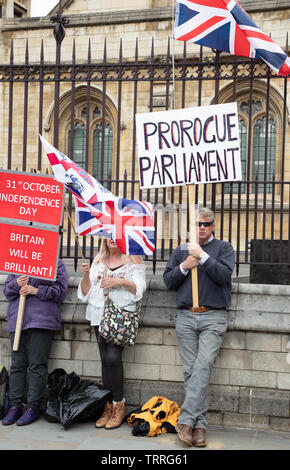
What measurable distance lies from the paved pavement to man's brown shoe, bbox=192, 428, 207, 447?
0.05 meters

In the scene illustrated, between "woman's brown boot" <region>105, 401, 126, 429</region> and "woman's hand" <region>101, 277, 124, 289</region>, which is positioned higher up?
"woman's hand" <region>101, 277, 124, 289</region>

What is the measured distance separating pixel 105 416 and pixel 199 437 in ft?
3.38

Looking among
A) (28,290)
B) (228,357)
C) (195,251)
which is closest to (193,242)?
(195,251)

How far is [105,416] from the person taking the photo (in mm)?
5770

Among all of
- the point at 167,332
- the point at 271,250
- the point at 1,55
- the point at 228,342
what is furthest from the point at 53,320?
the point at 1,55

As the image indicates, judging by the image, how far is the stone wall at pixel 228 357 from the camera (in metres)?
5.85

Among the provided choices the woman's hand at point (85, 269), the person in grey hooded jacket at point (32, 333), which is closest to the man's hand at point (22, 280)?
the person in grey hooded jacket at point (32, 333)

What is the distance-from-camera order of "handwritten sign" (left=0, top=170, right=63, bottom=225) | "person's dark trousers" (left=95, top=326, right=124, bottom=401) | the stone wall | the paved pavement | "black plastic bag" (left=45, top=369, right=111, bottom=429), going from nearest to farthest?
the paved pavement
"black plastic bag" (left=45, top=369, right=111, bottom=429)
"person's dark trousers" (left=95, top=326, right=124, bottom=401)
the stone wall
"handwritten sign" (left=0, top=170, right=63, bottom=225)

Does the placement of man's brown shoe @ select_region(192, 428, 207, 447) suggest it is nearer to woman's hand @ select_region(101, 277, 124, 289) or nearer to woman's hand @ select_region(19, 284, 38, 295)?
woman's hand @ select_region(101, 277, 124, 289)

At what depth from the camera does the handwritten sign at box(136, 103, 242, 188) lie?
19.3ft

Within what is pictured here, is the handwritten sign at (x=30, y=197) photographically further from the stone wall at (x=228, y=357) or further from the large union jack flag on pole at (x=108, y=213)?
the stone wall at (x=228, y=357)

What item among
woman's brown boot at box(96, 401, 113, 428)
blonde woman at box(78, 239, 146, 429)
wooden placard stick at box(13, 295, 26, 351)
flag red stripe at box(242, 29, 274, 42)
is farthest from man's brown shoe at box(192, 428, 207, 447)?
flag red stripe at box(242, 29, 274, 42)
